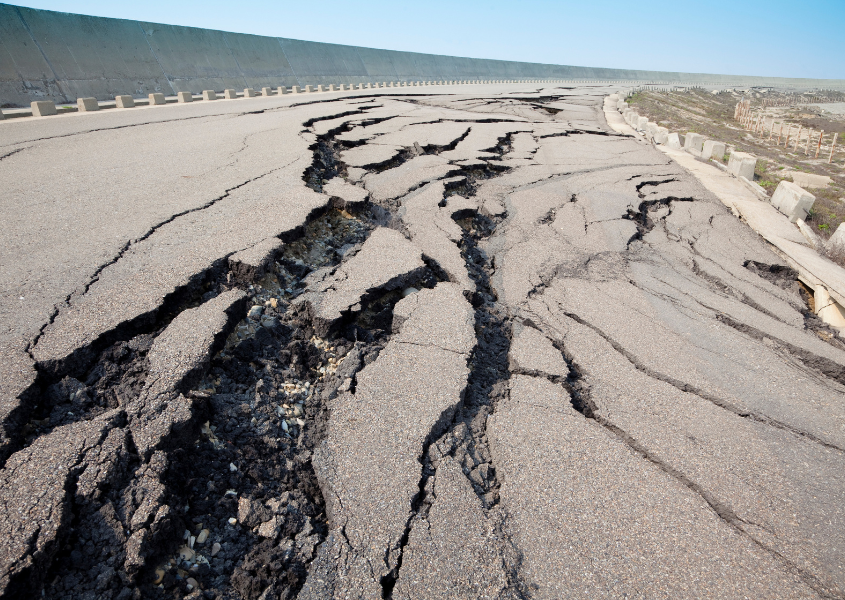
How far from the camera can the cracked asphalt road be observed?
4.77 ft

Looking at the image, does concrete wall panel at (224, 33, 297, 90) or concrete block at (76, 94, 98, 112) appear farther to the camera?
concrete wall panel at (224, 33, 297, 90)

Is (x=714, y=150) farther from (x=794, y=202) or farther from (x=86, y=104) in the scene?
(x=86, y=104)

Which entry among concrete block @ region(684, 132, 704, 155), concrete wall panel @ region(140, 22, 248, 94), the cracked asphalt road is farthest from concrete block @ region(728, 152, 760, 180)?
concrete wall panel @ region(140, 22, 248, 94)

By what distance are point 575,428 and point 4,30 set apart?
1336 cm

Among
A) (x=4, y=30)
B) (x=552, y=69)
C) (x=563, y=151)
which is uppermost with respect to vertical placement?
(x=4, y=30)

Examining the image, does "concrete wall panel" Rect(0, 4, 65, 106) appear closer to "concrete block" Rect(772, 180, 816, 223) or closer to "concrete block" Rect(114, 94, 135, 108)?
"concrete block" Rect(114, 94, 135, 108)

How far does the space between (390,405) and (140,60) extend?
14.6 meters

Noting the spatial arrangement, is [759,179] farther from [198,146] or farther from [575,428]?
[198,146]

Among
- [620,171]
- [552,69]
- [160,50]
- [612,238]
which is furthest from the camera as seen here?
[552,69]

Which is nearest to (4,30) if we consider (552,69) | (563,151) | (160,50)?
(160,50)

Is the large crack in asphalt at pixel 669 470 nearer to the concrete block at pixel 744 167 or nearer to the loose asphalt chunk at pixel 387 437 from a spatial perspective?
the loose asphalt chunk at pixel 387 437

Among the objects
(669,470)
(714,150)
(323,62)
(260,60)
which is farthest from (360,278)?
(323,62)

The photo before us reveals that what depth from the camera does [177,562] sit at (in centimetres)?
146

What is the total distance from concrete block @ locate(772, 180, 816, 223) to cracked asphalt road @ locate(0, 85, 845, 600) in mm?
1906
